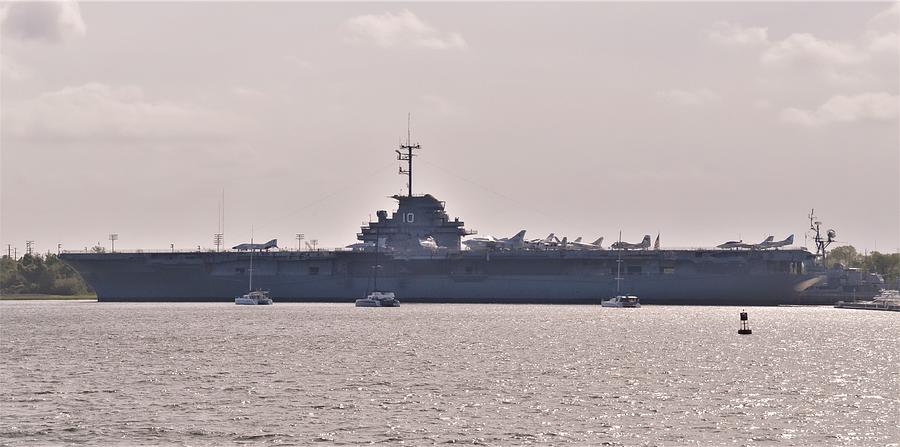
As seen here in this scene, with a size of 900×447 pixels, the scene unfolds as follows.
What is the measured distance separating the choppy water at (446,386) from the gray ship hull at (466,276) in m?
21.1

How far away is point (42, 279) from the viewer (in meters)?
149

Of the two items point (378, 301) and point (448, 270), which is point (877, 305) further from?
point (378, 301)

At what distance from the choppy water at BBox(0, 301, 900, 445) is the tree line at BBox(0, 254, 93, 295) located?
88.3m

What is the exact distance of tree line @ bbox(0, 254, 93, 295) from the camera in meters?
146

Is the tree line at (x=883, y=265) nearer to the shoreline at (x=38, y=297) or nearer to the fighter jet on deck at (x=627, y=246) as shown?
the fighter jet on deck at (x=627, y=246)

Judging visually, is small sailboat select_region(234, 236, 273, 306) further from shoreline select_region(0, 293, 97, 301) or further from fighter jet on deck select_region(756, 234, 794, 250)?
shoreline select_region(0, 293, 97, 301)

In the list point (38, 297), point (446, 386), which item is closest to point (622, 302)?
point (446, 386)

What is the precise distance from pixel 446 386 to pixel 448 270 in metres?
54.6

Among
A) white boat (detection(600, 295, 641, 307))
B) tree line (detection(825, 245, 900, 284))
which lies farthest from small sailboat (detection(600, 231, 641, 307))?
tree line (detection(825, 245, 900, 284))

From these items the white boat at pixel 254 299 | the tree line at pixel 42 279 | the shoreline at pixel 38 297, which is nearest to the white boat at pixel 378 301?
the white boat at pixel 254 299

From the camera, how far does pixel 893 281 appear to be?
149 metres

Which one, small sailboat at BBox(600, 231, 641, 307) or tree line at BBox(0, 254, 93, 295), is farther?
tree line at BBox(0, 254, 93, 295)

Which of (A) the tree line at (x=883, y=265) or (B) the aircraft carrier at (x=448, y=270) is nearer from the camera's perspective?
(B) the aircraft carrier at (x=448, y=270)

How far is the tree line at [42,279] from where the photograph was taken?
146 m
